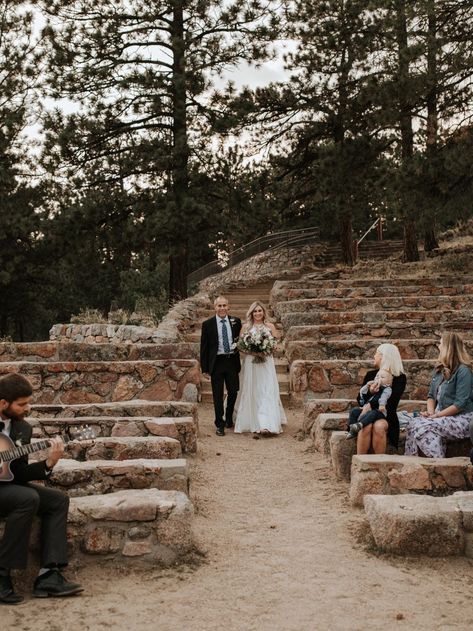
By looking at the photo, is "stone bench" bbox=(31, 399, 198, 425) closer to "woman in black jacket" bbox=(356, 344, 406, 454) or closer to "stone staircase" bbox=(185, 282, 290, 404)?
"woman in black jacket" bbox=(356, 344, 406, 454)

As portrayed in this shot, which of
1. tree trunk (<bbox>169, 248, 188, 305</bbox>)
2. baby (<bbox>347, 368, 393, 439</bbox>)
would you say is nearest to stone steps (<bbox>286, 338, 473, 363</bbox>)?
baby (<bbox>347, 368, 393, 439</bbox>)

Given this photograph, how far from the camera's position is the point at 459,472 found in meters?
5.56

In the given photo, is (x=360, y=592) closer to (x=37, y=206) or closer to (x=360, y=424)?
(x=360, y=424)

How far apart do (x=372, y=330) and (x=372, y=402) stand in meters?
5.82

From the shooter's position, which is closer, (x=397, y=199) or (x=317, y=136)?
(x=397, y=199)

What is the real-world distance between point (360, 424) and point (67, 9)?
1393 centimetres

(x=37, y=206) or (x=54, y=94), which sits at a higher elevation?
(x=54, y=94)

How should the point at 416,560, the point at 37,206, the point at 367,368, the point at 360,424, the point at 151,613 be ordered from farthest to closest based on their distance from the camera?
the point at 37,206
the point at 367,368
the point at 360,424
the point at 416,560
the point at 151,613

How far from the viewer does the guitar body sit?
4180mm

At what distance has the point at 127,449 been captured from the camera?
620 centimetres

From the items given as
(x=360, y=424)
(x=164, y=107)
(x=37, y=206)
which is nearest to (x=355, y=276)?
(x=164, y=107)

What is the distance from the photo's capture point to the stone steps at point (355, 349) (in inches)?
436

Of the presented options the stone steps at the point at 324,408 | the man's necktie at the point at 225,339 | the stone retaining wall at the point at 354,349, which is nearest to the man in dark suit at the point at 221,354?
the man's necktie at the point at 225,339

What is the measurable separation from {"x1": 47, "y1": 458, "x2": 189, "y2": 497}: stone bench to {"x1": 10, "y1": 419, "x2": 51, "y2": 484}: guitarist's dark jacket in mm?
Result: 712
